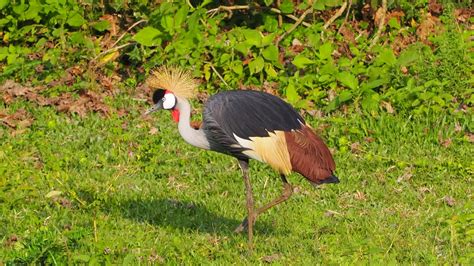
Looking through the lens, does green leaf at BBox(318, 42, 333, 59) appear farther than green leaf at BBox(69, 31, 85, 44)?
No

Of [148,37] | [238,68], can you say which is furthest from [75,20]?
[238,68]

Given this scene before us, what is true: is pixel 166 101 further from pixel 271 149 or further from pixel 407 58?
pixel 407 58

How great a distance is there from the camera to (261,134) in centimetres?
759

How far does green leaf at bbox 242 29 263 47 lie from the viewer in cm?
1080

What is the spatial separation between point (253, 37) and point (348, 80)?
109 cm

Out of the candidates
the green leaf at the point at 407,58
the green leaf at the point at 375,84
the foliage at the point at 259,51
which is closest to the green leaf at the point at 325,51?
the foliage at the point at 259,51

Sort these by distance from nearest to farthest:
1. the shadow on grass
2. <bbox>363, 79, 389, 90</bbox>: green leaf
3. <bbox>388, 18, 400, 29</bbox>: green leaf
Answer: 1. the shadow on grass
2. <bbox>363, 79, 389, 90</bbox>: green leaf
3. <bbox>388, 18, 400, 29</bbox>: green leaf

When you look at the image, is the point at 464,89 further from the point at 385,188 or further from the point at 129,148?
the point at 129,148

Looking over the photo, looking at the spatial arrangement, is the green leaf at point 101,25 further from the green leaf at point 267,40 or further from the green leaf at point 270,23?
the green leaf at point 267,40

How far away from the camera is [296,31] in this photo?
1157 centimetres

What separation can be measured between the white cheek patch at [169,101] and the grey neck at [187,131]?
0.11 ft

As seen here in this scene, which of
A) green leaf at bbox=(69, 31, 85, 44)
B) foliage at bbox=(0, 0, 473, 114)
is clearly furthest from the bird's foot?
green leaf at bbox=(69, 31, 85, 44)

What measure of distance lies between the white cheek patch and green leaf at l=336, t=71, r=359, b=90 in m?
3.02

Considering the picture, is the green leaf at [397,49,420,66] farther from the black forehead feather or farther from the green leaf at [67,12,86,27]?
the black forehead feather
